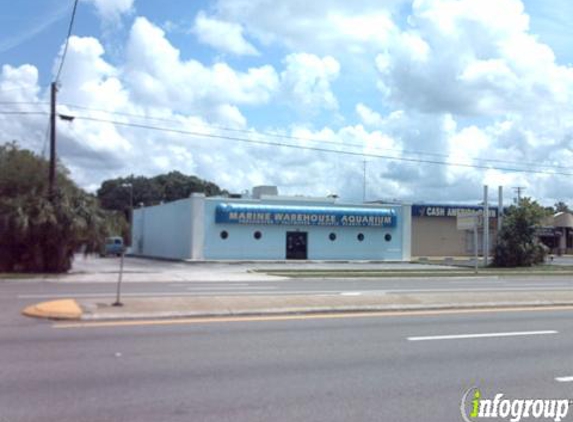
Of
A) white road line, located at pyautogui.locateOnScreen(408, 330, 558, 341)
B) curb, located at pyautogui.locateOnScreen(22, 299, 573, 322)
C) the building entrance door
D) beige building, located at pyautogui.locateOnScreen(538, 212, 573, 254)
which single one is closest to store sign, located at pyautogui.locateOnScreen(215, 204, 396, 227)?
the building entrance door

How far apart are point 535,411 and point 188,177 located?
108 metres

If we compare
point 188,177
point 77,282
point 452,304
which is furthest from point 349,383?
point 188,177

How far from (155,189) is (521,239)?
241 ft

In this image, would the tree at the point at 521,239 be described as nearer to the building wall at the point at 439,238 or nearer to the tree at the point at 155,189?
the building wall at the point at 439,238

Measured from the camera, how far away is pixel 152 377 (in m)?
7.84

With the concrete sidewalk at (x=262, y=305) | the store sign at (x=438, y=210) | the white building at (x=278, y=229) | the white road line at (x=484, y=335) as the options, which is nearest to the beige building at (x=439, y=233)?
the store sign at (x=438, y=210)

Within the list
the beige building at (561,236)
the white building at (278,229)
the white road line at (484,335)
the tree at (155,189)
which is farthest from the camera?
the tree at (155,189)

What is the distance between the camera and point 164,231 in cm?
5100

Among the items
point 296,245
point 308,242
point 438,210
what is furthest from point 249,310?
point 438,210

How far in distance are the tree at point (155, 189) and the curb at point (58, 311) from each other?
94.2 metres

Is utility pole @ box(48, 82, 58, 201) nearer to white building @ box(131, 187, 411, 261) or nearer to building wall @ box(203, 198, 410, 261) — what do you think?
white building @ box(131, 187, 411, 261)

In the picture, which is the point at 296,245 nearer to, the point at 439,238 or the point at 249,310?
the point at 439,238

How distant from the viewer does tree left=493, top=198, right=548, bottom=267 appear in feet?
151

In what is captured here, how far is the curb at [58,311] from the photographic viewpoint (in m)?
12.3
